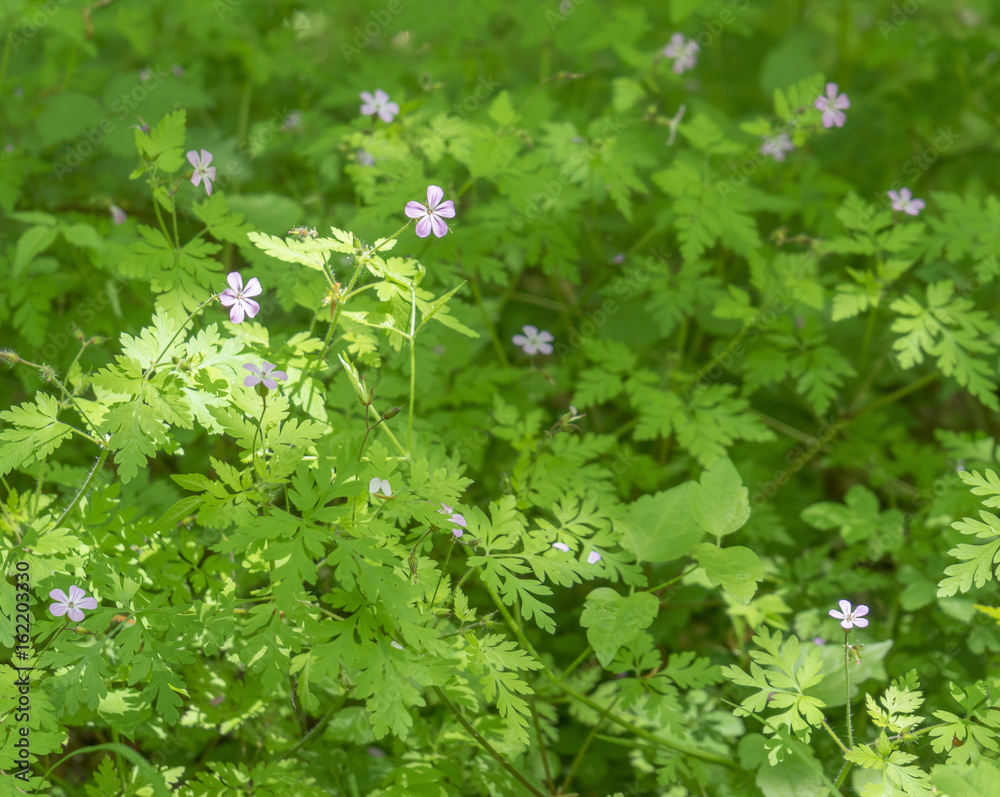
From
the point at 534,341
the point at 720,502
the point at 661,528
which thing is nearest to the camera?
the point at 720,502

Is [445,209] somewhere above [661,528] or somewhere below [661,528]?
above

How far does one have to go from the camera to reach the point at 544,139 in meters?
3.29

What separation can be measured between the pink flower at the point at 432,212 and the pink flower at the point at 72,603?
1.33 meters

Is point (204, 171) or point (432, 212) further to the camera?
point (204, 171)

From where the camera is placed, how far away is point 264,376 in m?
2.00

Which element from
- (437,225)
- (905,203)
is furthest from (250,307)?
(905,203)

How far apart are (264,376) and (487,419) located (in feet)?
3.85

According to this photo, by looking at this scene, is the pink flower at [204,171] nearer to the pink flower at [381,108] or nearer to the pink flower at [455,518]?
the pink flower at [381,108]

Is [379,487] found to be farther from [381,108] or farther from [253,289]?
[381,108]

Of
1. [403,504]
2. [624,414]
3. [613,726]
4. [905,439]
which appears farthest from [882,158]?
[403,504]

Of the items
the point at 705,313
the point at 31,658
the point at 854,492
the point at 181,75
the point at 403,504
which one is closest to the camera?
the point at 403,504

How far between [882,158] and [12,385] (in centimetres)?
502

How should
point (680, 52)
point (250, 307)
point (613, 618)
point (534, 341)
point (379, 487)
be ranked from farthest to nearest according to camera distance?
point (680, 52) < point (534, 341) < point (613, 618) < point (250, 307) < point (379, 487)

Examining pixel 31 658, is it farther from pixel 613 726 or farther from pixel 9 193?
pixel 9 193
